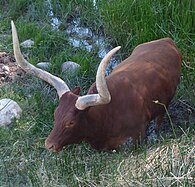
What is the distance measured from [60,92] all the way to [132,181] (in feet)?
3.81

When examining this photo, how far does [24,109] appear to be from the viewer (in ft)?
20.4

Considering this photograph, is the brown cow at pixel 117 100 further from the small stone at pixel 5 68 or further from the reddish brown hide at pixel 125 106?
the small stone at pixel 5 68

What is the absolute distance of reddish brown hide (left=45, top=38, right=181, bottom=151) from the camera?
16.4 ft

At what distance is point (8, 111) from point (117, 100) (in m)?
1.25

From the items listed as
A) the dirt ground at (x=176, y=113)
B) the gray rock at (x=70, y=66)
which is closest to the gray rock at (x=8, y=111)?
the dirt ground at (x=176, y=113)

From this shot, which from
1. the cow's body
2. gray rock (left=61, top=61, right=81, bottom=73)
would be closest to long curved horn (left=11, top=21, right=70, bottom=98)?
the cow's body

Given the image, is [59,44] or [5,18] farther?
[5,18]

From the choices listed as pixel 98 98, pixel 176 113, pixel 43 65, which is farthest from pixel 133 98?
pixel 43 65

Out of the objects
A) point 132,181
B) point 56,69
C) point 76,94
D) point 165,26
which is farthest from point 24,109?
point 132,181

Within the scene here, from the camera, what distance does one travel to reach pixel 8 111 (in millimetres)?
6016

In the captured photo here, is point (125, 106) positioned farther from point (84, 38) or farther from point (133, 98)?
point (84, 38)

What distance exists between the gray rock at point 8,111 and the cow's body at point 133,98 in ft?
3.36

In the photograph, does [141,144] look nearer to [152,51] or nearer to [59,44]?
[152,51]

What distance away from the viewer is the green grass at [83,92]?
4.51 meters
